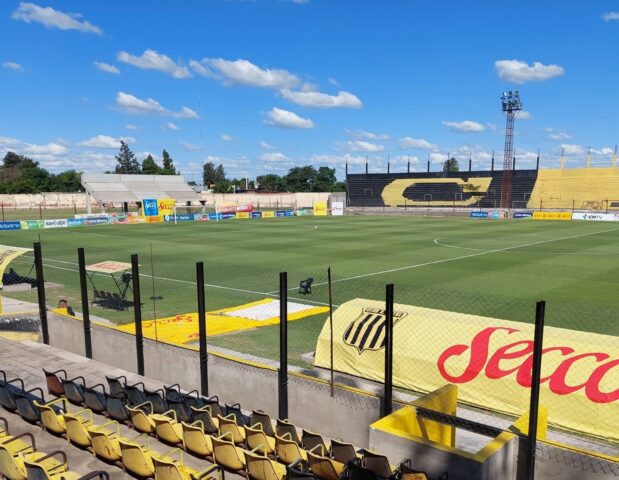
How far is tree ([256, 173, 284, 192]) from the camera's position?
7215 inches

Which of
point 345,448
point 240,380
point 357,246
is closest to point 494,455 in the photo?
point 345,448

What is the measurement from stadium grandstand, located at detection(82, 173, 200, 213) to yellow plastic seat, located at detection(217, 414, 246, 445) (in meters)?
81.0

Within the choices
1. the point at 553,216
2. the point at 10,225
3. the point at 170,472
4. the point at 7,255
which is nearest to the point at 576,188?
the point at 553,216

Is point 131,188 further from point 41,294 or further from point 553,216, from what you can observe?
point 41,294

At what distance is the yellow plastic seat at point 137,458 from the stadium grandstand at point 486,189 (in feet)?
277

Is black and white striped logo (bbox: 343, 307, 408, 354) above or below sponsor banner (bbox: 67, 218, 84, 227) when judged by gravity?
above

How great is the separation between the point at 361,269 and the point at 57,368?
18538mm

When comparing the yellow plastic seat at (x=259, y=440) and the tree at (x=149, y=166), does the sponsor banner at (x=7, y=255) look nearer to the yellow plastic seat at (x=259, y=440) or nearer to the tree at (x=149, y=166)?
the yellow plastic seat at (x=259, y=440)

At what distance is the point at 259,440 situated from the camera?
7.25 metres

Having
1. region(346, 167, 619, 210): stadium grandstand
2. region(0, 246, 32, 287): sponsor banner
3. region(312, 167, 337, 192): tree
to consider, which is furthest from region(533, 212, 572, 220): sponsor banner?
region(312, 167, 337, 192): tree

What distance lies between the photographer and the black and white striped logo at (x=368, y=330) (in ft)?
36.7

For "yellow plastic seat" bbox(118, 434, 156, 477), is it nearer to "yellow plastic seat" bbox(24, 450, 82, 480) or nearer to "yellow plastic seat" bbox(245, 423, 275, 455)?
"yellow plastic seat" bbox(24, 450, 82, 480)

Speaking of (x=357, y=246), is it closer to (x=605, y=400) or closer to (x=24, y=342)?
(x=24, y=342)

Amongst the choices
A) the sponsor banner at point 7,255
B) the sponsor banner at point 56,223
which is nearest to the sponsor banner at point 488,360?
the sponsor banner at point 7,255
